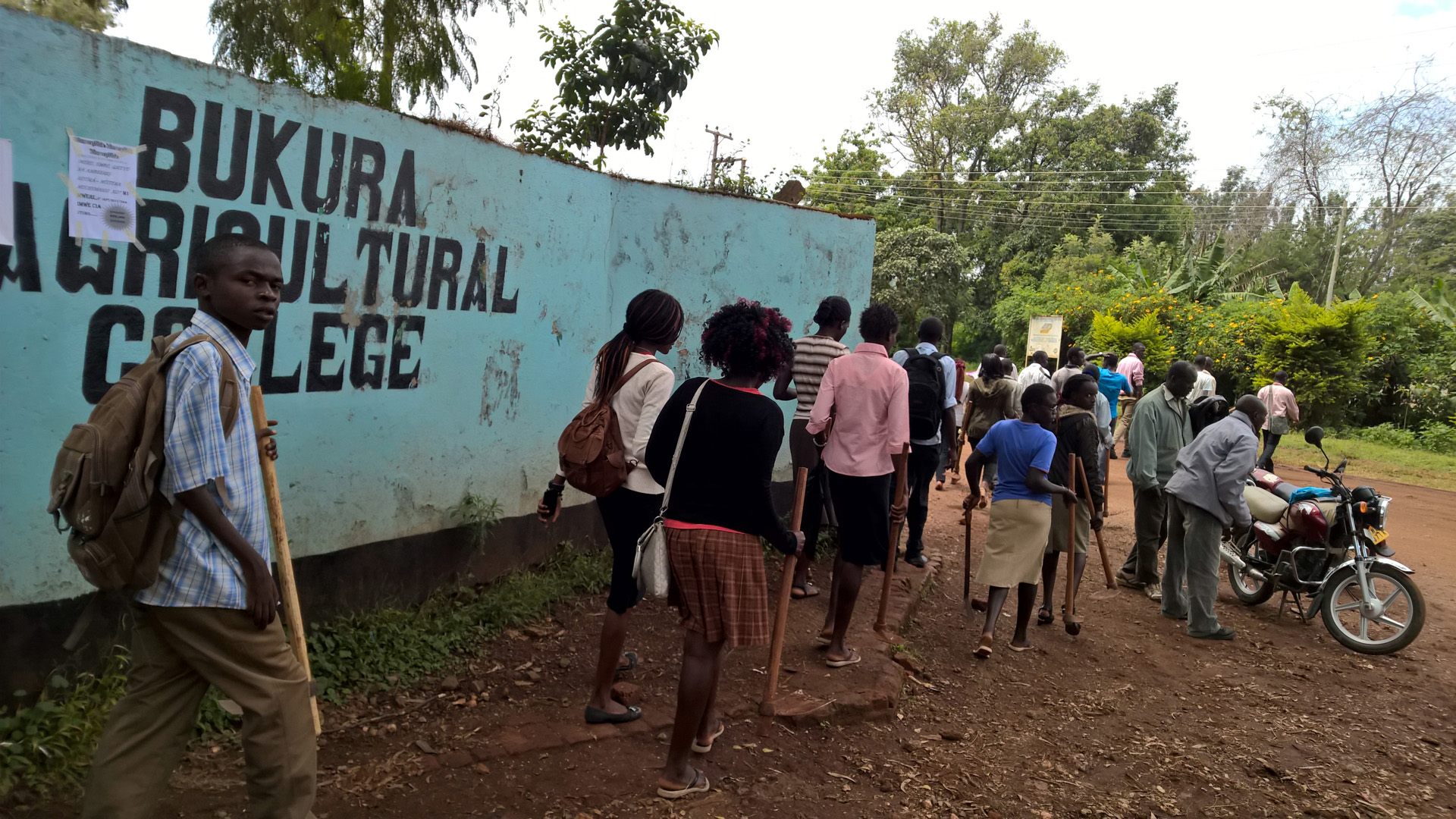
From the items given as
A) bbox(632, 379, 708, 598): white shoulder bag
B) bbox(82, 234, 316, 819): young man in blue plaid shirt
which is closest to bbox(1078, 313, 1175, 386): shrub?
bbox(632, 379, 708, 598): white shoulder bag

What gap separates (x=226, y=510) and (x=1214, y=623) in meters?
6.06

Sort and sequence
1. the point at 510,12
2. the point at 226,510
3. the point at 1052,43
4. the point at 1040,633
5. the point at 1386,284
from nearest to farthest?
1. the point at 226,510
2. the point at 1040,633
3. the point at 510,12
4. the point at 1386,284
5. the point at 1052,43

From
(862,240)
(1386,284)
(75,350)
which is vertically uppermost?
(1386,284)

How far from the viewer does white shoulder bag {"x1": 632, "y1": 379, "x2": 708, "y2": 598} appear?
10.5 feet

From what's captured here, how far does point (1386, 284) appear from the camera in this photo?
104 feet

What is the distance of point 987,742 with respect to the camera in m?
4.34

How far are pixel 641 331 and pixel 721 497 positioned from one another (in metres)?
0.87

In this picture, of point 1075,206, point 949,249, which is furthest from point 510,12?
point 1075,206

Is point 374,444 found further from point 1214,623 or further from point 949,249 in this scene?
point 949,249

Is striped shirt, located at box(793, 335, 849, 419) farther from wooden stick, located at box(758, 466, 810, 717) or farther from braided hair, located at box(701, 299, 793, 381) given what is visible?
braided hair, located at box(701, 299, 793, 381)

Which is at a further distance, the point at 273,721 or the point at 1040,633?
the point at 1040,633

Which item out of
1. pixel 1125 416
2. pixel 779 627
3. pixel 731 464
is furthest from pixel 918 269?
pixel 731 464

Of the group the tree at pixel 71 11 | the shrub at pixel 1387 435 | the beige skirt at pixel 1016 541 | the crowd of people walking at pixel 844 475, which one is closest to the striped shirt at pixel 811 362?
the crowd of people walking at pixel 844 475

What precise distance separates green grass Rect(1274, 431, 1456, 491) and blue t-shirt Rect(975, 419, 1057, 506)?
1023 centimetres
